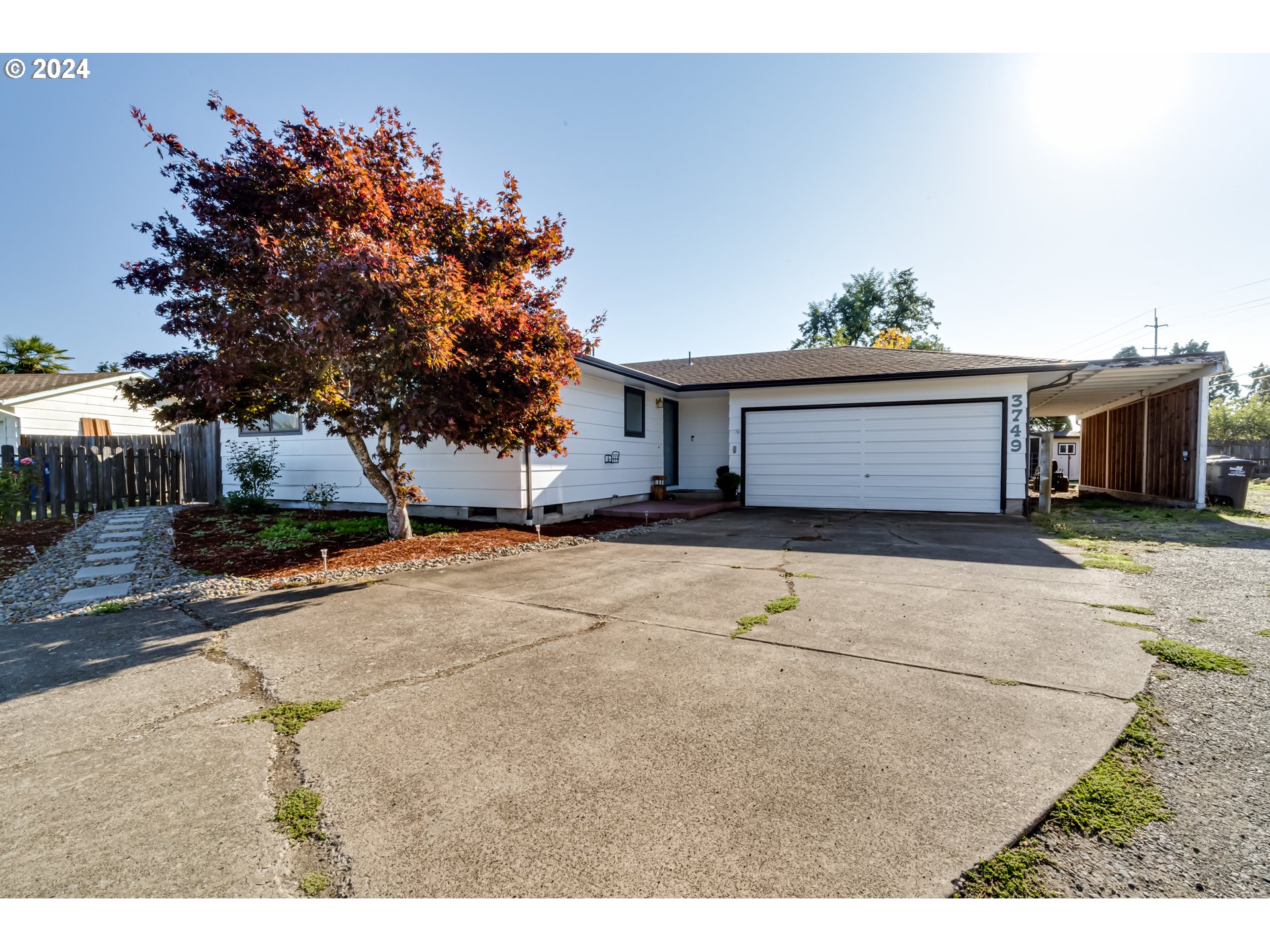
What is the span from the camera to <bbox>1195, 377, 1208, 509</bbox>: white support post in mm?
11586

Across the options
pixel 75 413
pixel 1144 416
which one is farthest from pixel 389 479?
pixel 1144 416

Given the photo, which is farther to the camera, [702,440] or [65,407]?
[65,407]

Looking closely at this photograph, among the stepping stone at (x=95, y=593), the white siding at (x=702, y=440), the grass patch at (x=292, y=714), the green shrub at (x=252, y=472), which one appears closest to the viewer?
the grass patch at (x=292, y=714)

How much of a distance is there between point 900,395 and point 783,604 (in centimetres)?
872

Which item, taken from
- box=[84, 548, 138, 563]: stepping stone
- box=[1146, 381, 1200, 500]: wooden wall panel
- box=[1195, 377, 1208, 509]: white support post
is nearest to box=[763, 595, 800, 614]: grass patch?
box=[84, 548, 138, 563]: stepping stone

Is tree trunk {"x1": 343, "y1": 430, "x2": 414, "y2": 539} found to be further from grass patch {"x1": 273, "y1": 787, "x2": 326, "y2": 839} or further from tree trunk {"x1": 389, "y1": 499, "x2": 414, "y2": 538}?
grass patch {"x1": 273, "y1": 787, "x2": 326, "y2": 839}

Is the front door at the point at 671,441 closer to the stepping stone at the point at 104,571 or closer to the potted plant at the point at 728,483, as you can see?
the potted plant at the point at 728,483

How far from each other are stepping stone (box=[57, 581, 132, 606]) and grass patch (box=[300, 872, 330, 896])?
502 centimetres

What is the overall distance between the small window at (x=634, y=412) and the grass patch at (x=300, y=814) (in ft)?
33.0

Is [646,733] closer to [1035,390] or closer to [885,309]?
[1035,390]

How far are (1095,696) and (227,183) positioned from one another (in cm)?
779

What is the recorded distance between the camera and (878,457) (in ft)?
38.5

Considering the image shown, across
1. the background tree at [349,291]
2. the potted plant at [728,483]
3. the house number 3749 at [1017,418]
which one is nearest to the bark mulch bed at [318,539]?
the background tree at [349,291]

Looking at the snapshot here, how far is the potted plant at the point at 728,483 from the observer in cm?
1266
